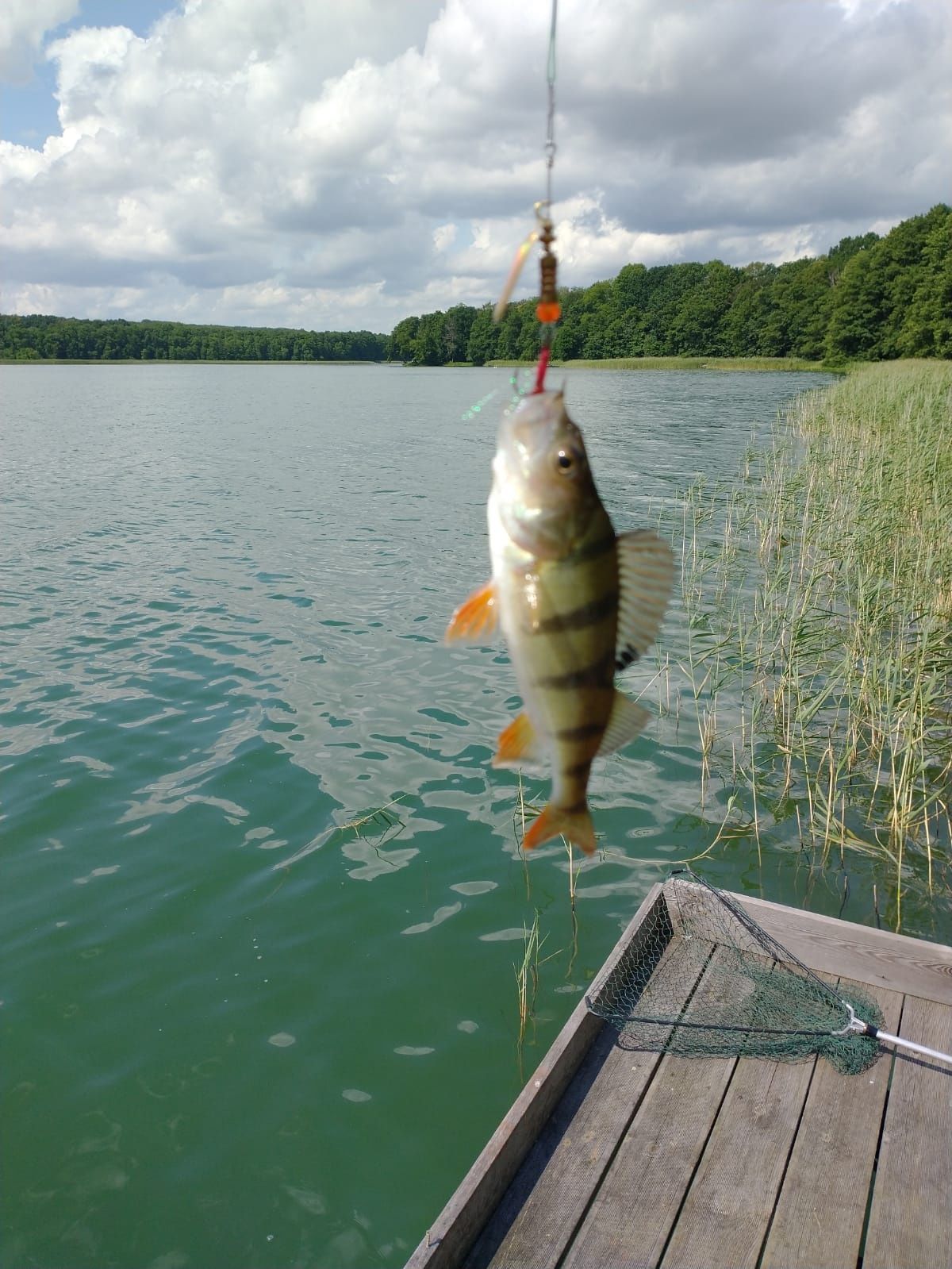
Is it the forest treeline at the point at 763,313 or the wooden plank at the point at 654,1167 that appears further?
the forest treeline at the point at 763,313

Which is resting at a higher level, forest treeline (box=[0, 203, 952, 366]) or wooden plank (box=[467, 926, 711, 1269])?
forest treeline (box=[0, 203, 952, 366])

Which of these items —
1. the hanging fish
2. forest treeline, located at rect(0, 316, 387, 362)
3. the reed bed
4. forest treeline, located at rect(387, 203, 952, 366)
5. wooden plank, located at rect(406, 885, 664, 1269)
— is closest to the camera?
the hanging fish

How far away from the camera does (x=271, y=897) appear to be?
23.4ft

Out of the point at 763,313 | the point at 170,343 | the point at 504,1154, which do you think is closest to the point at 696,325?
the point at 763,313

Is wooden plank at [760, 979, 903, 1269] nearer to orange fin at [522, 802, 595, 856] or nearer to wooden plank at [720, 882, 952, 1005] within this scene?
wooden plank at [720, 882, 952, 1005]

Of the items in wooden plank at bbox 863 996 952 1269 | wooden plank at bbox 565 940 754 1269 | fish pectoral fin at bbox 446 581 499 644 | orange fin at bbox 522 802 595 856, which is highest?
fish pectoral fin at bbox 446 581 499 644

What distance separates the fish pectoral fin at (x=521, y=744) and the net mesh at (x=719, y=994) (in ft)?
11.7

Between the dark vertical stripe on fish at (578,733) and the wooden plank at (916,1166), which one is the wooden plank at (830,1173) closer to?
the wooden plank at (916,1166)

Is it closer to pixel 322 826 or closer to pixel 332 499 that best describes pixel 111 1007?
pixel 322 826

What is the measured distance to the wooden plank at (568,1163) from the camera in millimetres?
3809

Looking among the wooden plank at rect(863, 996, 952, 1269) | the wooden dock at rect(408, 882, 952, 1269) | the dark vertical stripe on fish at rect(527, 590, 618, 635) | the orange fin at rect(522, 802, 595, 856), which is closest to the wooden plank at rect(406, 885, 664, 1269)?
the wooden dock at rect(408, 882, 952, 1269)

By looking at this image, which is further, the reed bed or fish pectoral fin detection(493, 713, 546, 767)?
the reed bed

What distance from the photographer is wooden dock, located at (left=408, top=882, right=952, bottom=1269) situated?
12.3 feet

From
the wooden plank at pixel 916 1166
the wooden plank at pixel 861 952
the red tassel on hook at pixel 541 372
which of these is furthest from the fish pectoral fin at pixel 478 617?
the wooden plank at pixel 861 952
